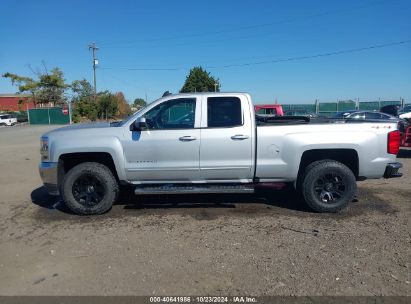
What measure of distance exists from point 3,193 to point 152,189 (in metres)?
3.74

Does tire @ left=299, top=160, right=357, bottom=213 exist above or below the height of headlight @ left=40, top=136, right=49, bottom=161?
below

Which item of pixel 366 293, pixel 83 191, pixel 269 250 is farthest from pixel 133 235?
pixel 366 293

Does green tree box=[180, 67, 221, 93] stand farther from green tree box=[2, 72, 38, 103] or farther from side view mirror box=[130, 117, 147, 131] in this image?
side view mirror box=[130, 117, 147, 131]

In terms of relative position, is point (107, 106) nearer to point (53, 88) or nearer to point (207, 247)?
point (53, 88)

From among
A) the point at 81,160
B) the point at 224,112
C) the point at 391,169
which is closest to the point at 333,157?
the point at 391,169

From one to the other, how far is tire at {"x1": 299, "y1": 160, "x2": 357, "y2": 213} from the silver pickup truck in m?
0.01

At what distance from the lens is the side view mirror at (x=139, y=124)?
5.20 meters

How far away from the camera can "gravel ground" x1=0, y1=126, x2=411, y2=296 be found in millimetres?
3404

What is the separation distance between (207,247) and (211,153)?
1.58 metres

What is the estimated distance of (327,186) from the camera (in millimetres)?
5496

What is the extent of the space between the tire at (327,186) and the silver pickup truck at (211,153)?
0.05 ft

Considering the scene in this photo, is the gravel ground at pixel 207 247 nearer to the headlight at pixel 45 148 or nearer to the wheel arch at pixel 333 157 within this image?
the wheel arch at pixel 333 157

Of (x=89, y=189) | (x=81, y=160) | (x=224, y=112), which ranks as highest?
(x=224, y=112)

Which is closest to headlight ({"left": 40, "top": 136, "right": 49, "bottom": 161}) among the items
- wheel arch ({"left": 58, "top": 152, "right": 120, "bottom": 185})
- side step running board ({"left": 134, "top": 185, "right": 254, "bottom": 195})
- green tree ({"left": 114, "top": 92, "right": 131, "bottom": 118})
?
wheel arch ({"left": 58, "top": 152, "right": 120, "bottom": 185})
